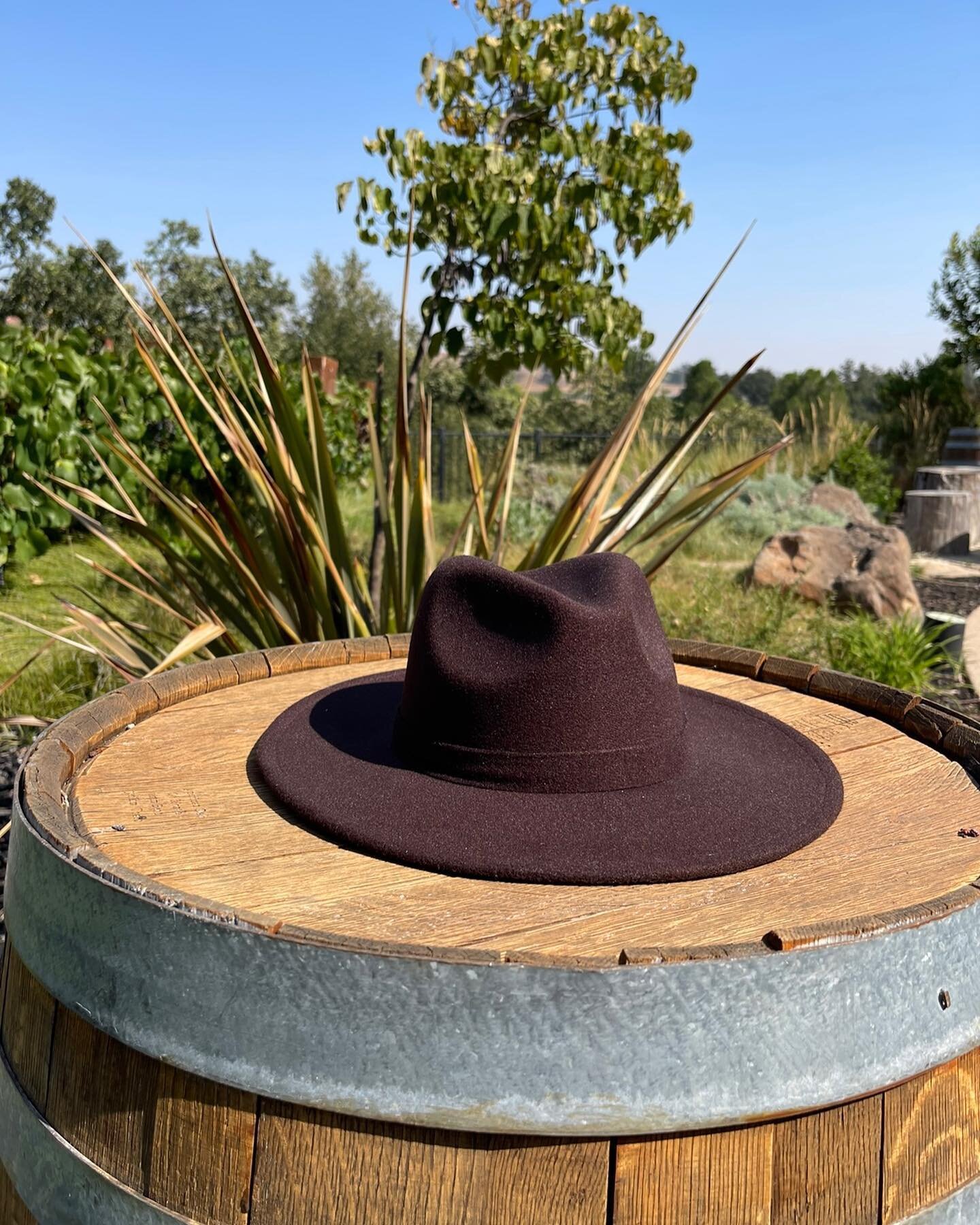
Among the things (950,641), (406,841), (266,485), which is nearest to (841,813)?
(406,841)

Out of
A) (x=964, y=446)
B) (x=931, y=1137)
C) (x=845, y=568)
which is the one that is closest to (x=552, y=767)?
(x=931, y=1137)

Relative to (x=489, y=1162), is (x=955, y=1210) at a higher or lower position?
lower

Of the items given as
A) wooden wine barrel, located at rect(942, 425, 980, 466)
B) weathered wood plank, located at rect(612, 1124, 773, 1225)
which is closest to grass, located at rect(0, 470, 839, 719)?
weathered wood plank, located at rect(612, 1124, 773, 1225)

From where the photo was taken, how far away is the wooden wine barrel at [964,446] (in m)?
13.0

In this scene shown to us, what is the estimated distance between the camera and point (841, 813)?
1.25m

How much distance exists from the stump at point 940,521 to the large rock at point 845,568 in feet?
8.88

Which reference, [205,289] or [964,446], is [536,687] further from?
[205,289]

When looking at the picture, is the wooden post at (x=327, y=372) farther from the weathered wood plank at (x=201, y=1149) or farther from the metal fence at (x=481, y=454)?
the weathered wood plank at (x=201, y=1149)

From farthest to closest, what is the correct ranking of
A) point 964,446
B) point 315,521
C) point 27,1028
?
point 964,446
point 315,521
point 27,1028

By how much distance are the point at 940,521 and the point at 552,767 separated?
31.5 feet

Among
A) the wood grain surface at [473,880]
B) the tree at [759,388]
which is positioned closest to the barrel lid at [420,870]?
the wood grain surface at [473,880]

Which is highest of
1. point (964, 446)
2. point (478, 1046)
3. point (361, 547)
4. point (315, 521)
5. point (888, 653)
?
point (964, 446)

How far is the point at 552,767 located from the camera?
1179mm

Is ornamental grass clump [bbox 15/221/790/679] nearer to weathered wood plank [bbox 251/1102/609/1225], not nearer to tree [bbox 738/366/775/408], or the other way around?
weathered wood plank [bbox 251/1102/609/1225]
